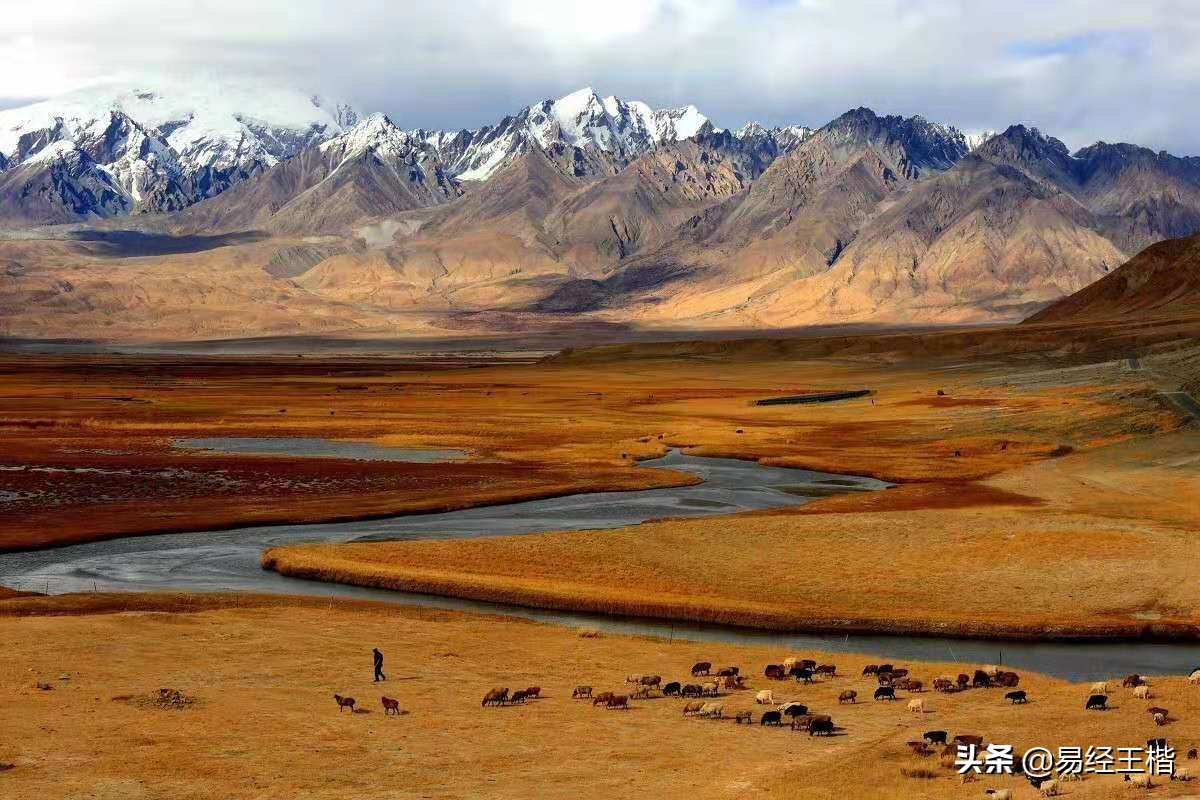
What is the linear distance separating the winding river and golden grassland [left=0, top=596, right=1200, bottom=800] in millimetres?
3249

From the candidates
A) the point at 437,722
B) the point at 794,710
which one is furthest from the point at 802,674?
the point at 437,722

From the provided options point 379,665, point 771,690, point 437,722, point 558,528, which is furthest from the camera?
point 558,528

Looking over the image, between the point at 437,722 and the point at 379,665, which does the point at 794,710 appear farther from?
the point at 379,665

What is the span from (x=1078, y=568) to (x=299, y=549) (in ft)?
104

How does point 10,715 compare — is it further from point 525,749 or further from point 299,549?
point 299,549

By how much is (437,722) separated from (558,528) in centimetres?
3465

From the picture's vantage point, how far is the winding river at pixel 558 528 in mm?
45375

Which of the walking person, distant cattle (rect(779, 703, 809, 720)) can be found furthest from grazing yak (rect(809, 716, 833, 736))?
the walking person

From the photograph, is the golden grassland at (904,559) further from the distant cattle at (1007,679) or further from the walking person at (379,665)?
the walking person at (379,665)

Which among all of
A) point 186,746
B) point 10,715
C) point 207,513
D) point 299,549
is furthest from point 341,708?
point 207,513

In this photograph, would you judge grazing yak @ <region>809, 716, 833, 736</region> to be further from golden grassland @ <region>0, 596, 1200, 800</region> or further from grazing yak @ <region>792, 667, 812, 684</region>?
grazing yak @ <region>792, 667, 812, 684</region>

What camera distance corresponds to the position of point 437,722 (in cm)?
3450

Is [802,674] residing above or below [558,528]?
below

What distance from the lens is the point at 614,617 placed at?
51281 millimetres
